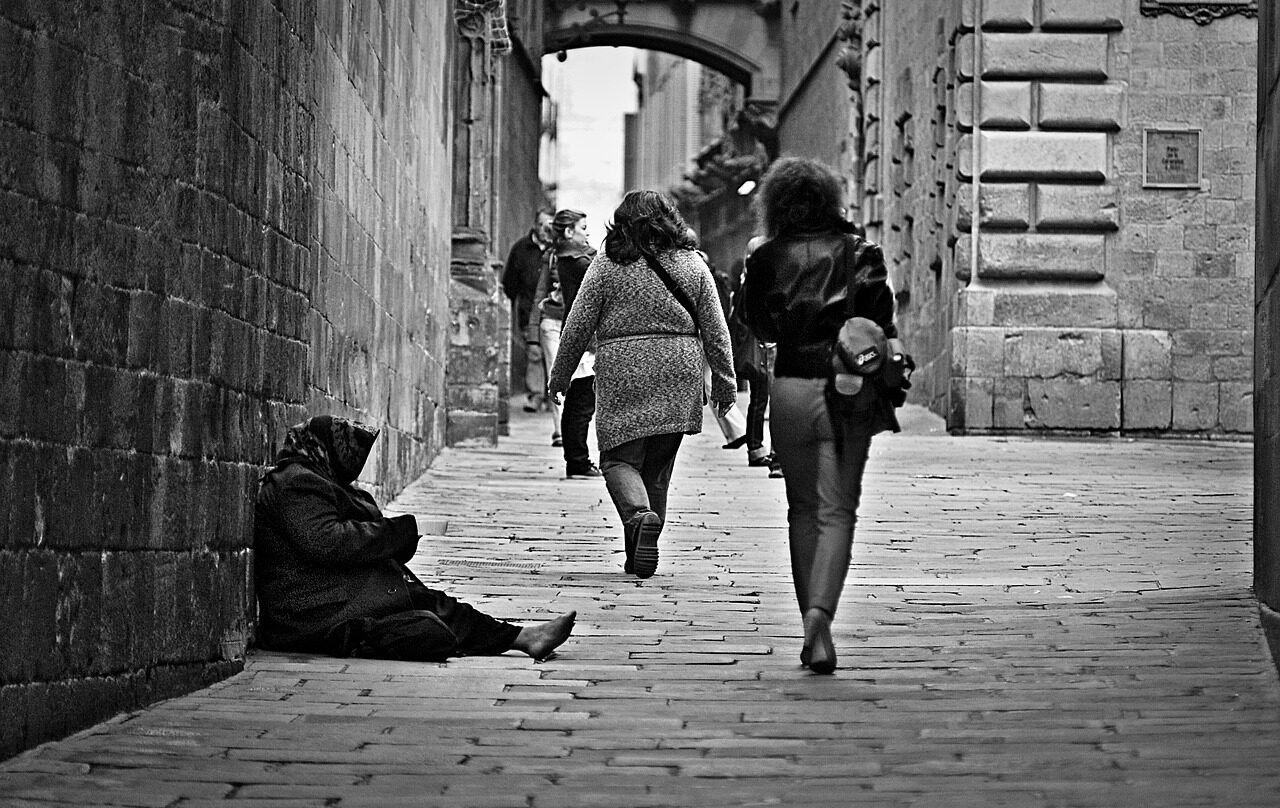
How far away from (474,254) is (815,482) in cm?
1125

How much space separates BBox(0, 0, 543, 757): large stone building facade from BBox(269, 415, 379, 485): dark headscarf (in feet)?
0.40

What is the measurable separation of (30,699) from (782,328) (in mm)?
2753

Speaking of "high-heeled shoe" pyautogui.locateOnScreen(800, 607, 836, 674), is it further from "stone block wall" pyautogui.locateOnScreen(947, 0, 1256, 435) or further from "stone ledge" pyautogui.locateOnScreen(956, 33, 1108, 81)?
"stone ledge" pyautogui.locateOnScreen(956, 33, 1108, 81)

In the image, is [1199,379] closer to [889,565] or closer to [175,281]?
[889,565]

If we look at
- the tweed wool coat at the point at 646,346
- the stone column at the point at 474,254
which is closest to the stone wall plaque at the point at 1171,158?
the stone column at the point at 474,254

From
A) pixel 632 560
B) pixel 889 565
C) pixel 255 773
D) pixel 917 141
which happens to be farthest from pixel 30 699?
pixel 917 141

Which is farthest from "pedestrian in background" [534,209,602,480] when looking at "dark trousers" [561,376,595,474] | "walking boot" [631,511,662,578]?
"walking boot" [631,511,662,578]

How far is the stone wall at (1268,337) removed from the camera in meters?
6.53

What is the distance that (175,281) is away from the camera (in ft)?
18.9

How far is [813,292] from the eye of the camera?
6.61 meters

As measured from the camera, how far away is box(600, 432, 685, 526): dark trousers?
8812 millimetres

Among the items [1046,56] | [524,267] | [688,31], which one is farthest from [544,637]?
[688,31]

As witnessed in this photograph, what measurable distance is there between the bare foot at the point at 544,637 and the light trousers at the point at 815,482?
0.76 meters

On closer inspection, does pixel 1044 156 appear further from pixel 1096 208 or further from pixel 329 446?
pixel 329 446
